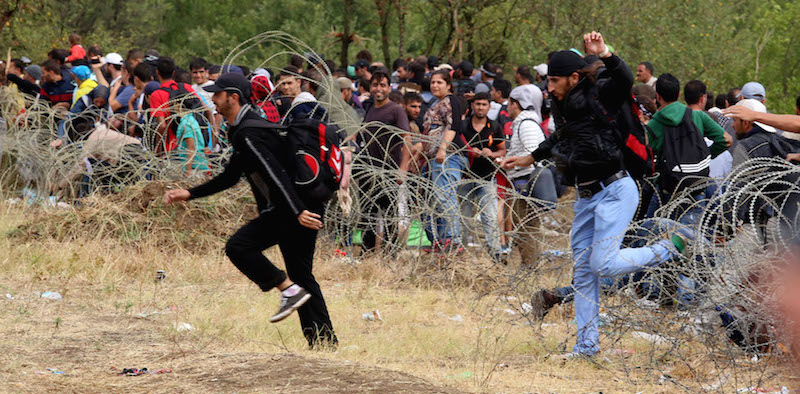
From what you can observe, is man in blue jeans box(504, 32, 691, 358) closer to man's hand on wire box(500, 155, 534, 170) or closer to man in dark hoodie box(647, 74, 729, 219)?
man's hand on wire box(500, 155, 534, 170)

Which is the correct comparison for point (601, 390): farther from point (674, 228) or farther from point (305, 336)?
point (305, 336)

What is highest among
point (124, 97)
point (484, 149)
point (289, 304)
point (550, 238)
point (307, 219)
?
point (307, 219)

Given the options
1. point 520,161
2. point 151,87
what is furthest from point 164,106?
point 520,161

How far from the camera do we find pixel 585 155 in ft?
19.4

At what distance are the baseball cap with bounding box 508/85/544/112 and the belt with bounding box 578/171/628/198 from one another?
4.06 metres

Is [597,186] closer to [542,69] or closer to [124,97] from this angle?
[124,97]

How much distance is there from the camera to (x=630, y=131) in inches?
235

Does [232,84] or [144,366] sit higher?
[232,84]

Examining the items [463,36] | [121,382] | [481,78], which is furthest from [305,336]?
[463,36]

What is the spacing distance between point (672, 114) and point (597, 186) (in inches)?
78.7

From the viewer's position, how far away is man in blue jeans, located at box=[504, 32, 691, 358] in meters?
5.89

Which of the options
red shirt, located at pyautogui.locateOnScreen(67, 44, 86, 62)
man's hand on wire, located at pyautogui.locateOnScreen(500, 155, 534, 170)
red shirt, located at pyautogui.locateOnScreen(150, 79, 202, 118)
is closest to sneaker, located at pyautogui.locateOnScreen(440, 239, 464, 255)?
man's hand on wire, located at pyautogui.locateOnScreen(500, 155, 534, 170)

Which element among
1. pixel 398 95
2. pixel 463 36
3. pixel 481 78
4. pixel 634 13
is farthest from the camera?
pixel 463 36

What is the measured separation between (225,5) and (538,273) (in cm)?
2800
